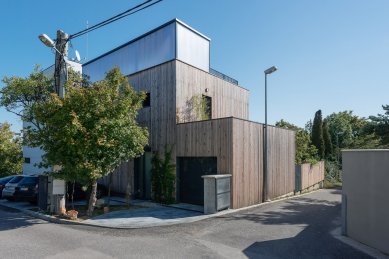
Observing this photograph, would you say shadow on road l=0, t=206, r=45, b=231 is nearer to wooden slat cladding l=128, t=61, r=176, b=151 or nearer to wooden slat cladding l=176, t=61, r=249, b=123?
wooden slat cladding l=128, t=61, r=176, b=151

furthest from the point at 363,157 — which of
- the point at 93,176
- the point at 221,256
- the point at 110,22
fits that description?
the point at 110,22

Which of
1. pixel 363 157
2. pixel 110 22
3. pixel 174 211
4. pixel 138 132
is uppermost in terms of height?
pixel 110 22

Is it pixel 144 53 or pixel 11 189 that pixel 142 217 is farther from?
pixel 144 53

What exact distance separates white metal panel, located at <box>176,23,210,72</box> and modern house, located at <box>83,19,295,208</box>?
0.07 feet

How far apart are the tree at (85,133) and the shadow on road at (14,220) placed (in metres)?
1.83

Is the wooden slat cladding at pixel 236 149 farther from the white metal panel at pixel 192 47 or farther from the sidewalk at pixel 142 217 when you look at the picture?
the white metal panel at pixel 192 47

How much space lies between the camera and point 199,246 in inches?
289

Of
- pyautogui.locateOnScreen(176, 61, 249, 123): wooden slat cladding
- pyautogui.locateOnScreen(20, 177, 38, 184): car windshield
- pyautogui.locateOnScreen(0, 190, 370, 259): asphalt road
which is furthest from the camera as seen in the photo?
pyautogui.locateOnScreen(176, 61, 249, 123): wooden slat cladding

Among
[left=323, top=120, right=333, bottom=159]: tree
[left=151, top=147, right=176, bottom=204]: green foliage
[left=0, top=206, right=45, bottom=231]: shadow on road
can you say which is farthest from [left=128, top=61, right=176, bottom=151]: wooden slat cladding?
[left=323, top=120, right=333, bottom=159]: tree

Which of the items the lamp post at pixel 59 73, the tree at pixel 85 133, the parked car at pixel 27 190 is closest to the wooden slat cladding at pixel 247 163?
the tree at pixel 85 133

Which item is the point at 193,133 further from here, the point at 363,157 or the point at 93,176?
the point at 363,157

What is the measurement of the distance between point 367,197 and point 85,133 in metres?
8.89

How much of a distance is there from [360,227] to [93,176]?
27.4 feet

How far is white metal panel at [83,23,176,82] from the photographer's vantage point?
15.7m
